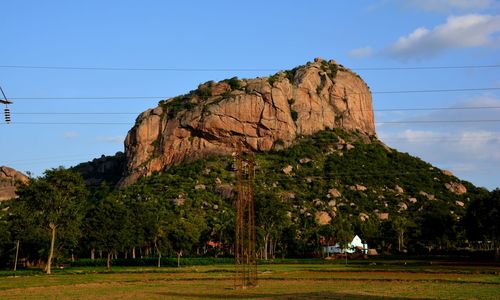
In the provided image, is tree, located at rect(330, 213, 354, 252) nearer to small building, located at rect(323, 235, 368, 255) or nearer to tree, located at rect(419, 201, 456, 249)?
small building, located at rect(323, 235, 368, 255)

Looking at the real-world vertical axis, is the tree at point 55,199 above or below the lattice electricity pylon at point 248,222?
above

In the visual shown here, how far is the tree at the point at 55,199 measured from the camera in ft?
335

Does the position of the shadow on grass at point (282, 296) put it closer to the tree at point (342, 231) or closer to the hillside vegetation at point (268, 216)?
the hillside vegetation at point (268, 216)

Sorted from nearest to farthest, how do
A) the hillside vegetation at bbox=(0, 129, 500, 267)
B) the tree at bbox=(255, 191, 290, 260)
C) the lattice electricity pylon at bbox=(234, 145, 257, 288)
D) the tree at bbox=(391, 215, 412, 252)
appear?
1. the lattice electricity pylon at bbox=(234, 145, 257, 288)
2. the hillside vegetation at bbox=(0, 129, 500, 267)
3. the tree at bbox=(255, 191, 290, 260)
4. the tree at bbox=(391, 215, 412, 252)

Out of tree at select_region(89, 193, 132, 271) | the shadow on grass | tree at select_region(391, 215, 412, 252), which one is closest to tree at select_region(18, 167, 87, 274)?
tree at select_region(89, 193, 132, 271)

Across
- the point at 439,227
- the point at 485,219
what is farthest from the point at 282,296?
the point at 439,227

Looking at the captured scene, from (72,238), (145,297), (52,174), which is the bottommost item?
(145,297)

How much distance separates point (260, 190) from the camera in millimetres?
176625

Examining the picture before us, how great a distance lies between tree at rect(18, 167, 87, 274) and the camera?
102 metres

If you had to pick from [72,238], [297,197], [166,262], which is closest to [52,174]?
[72,238]

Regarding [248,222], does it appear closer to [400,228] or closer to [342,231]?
[342,231]

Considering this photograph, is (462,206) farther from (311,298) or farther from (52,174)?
(311,298)

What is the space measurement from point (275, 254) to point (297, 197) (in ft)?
97.6

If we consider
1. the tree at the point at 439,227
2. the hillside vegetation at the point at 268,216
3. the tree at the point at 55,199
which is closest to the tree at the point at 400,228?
the hillside vegetation at the point at 268,216
